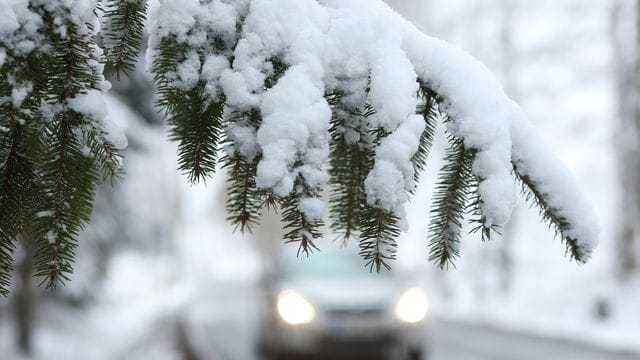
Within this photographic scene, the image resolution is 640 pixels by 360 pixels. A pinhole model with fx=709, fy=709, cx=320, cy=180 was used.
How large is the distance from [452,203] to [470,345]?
11.3 metres

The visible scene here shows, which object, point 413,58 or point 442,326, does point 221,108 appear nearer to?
point 413,58

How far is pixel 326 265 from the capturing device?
9.35m

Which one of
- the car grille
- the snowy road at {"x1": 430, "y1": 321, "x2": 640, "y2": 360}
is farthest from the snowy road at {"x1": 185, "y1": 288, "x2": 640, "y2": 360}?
the car grille

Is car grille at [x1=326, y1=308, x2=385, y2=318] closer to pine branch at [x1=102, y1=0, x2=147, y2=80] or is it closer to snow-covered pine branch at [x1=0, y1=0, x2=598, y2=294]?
snow-covered pine branch at [x1=0, y1=0, x2=598, y2=294]

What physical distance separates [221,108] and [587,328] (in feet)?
47.3

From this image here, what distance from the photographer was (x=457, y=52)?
1.76 metres

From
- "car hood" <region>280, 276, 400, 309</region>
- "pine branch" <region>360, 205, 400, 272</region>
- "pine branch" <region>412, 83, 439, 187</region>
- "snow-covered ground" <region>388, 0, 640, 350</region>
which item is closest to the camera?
"pine branch" <region>360, 205, 400, 272</region>

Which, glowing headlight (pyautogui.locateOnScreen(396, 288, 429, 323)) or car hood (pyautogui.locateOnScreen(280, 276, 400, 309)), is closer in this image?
car hood (pyautogui.locateOnScreen(280, 276, 400, 309))

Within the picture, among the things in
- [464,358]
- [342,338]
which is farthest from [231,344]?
[342,338]

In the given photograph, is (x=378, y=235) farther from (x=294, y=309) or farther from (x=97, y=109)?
(x=294, y=309)

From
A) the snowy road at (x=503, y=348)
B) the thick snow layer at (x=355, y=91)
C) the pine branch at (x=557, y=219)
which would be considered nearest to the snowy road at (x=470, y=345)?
the snowy road at (x=503, y=348)

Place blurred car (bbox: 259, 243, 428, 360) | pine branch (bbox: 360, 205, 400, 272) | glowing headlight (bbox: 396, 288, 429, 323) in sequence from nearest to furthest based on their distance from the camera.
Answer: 1. pine branch (bbox: 360, 205, 400, 272)
2. blurred car (bbox: 259, 243, 428, 360)
3. glowing headlight (bbox: 396, 288, 429, 323)

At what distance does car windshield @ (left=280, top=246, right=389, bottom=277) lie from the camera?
9.15m

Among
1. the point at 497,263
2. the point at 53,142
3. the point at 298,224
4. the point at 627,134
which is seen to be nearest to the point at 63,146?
the point at 53,142
